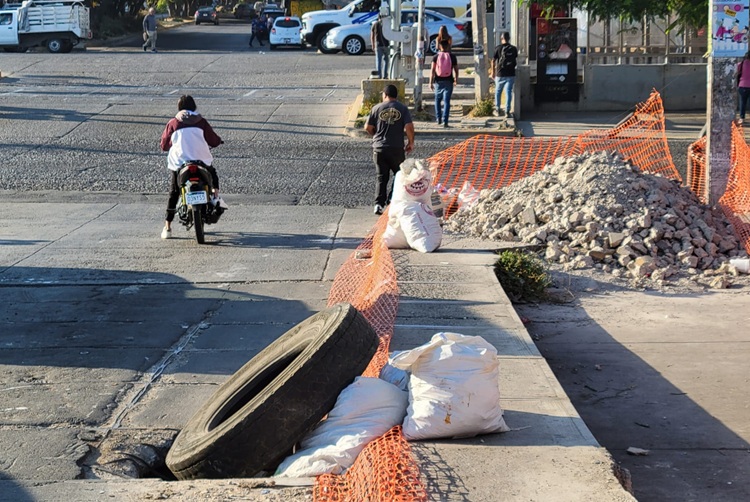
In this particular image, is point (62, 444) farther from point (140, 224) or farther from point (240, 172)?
point (240, 172)

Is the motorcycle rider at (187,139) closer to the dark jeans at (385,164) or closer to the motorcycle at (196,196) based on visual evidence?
the motorcycle at (196,196)

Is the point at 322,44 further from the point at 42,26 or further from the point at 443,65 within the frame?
the point at 443,65

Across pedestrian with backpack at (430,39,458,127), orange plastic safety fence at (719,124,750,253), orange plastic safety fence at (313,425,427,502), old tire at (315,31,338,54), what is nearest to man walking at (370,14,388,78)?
pedestrian with backpack at (430,39,458,127)

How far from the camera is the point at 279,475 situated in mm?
5219

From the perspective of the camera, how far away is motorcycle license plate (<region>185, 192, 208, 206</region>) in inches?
466

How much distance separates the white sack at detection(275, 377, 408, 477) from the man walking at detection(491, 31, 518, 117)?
17495mm

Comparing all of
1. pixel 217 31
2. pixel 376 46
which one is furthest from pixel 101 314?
pixel 217 31

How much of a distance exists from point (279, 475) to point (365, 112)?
58.0ft

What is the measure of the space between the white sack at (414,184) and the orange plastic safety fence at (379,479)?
593cm

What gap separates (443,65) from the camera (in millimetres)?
21391

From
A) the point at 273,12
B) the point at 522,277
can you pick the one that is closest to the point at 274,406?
the point at 522,277

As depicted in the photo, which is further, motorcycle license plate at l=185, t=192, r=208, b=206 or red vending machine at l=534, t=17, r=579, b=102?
red vending machine at l=534, t=17, r=579, b=102

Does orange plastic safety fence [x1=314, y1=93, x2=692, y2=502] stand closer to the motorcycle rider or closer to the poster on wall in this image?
the motorcycle rider

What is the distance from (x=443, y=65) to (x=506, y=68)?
5.68 ft
